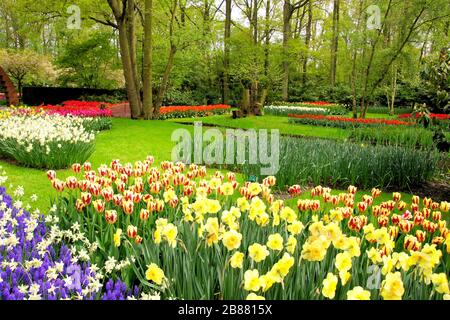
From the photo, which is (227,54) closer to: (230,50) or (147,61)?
(230,50)

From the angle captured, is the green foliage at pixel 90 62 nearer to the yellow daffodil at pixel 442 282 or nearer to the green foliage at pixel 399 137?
the green foliage at pixel 399 137

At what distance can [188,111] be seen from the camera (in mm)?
21312

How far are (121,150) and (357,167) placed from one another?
5.41 meters

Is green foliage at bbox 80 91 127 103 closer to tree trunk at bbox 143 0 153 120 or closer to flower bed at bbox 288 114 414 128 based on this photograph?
tree trunk at bbox 143 0 153 120

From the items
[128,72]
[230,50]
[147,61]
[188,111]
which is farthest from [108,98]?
[230,50]

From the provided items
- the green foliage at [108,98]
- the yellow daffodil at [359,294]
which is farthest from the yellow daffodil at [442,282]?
the green foliage at [108,98]

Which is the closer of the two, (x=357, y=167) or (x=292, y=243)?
(x=292, y=243)

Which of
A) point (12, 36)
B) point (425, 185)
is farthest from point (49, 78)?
point (425, 185)

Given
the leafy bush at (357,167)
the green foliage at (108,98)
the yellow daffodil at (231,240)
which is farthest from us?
the green foliage at (108,98)

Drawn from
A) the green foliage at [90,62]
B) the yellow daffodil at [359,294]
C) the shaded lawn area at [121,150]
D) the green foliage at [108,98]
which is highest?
the green foliage at [90,62]

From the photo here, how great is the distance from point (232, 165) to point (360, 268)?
5495mm

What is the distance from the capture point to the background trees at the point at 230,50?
16.3m

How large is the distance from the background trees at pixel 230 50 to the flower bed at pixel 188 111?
3.15ft
